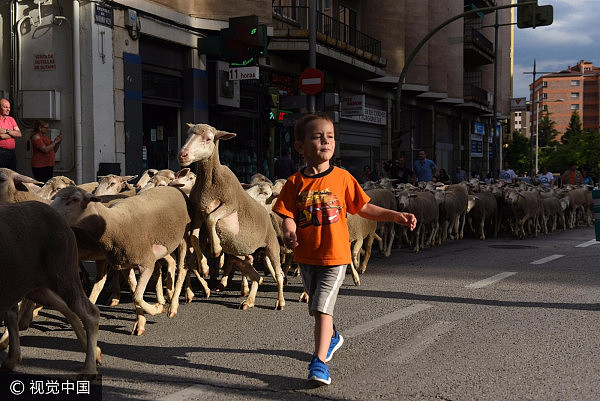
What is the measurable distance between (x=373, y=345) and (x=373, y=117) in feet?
77.7

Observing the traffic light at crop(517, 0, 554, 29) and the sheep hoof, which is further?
the traffic light at crop(517, 0, 554, 29)

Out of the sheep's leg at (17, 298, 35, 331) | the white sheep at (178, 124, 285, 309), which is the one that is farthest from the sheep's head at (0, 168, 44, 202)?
the white sheep at (178, 124, 285, 309)

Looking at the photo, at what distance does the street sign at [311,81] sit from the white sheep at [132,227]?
9107 millimetres

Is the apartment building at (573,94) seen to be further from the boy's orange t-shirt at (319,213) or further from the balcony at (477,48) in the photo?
the boy's orange t-shirt at (319,213)

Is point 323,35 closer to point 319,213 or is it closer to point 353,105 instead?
point 353,105

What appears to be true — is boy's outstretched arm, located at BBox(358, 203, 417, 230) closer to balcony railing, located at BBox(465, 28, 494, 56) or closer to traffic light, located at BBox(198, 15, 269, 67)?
traffic light, located at BBox(198, 15, 269, 67)

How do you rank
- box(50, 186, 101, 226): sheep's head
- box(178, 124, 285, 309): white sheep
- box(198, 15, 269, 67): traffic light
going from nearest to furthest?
1. box(50, 186, 101, 226): sheep's head
2. box(178, 124, 285, 309): white sheep
3. box(198, 15, 269, 67): traffic light

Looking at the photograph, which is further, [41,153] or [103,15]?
[103,15]

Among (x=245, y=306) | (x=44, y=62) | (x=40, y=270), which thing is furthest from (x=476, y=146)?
(x=40, y=270)

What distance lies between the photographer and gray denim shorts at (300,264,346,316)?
4457 mm

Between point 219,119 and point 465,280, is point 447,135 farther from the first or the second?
point 465,280

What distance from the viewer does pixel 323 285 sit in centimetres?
450

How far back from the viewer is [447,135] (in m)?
40.1

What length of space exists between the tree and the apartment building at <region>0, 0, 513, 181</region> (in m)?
43.4
